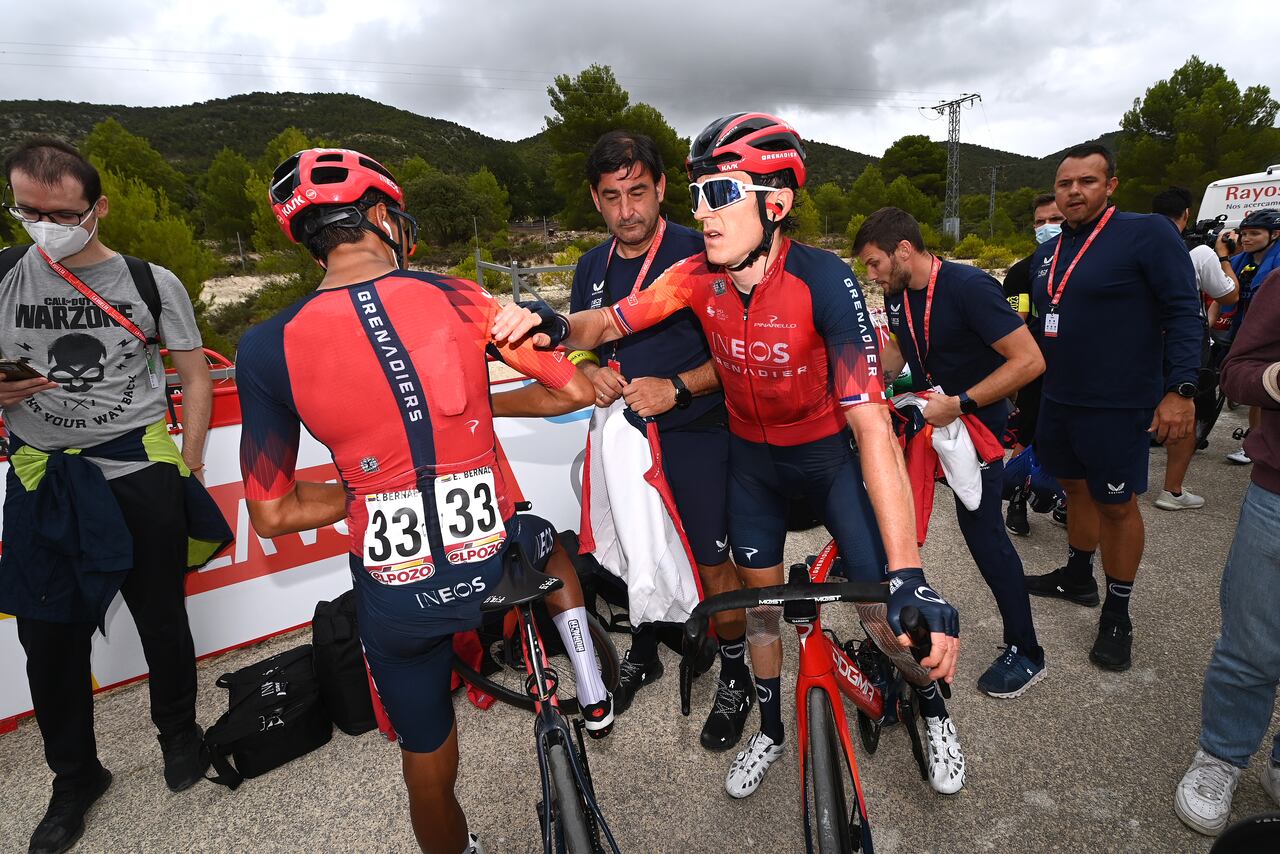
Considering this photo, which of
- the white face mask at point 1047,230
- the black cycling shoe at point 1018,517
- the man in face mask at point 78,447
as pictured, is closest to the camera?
the man in face mask at point 78,447

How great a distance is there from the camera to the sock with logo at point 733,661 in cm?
309

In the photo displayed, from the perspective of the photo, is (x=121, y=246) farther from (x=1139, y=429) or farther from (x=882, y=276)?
(x=1139, y=429)

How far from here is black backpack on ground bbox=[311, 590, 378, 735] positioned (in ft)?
10.7

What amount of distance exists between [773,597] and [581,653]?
0.77 metres

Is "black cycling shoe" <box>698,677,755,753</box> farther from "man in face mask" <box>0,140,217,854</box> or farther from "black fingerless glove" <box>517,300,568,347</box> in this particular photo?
"man in face mask" <box>0,140,217,854</box>

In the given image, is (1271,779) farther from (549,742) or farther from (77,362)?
(77,362)

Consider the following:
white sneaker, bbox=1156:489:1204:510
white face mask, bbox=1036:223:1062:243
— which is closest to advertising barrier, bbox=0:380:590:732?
white face mask, bbox=1036:223:1062:243

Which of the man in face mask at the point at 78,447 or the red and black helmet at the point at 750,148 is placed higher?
the red and black helmet at the point at 750,148

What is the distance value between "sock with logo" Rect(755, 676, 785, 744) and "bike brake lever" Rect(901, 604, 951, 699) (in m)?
1.33

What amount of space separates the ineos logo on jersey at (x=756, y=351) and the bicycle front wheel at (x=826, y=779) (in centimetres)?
122

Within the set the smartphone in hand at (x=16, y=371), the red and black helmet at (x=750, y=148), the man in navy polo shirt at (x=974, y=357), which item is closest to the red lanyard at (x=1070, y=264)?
the man in navy polo shirt at (x=974, y=357)

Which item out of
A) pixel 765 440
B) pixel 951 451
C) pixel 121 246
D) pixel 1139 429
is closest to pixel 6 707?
pixel 765 440

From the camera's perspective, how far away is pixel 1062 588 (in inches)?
164

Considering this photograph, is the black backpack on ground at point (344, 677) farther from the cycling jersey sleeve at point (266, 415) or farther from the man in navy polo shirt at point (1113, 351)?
the man in navy polo shirt at point (1113, 351)
